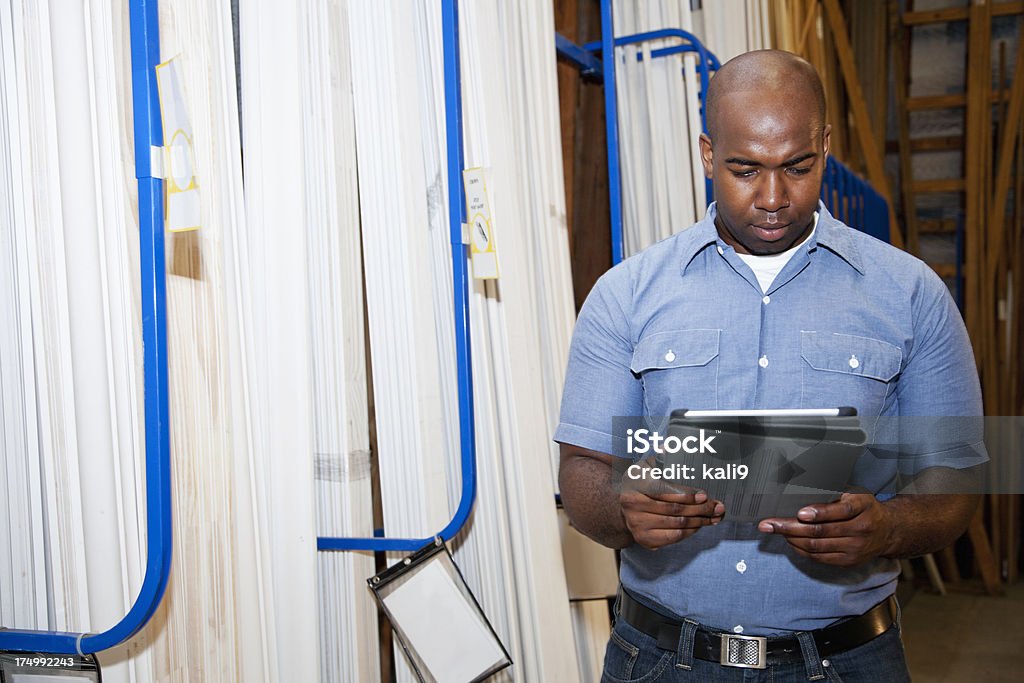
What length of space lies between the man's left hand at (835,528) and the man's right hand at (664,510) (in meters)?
0.07

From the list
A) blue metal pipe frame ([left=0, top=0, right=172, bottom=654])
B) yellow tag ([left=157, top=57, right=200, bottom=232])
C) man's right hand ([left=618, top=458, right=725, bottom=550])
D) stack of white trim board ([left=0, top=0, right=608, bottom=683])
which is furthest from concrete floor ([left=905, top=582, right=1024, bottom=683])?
yellow tag ([left=157, top=57, right=200, bottom=232])

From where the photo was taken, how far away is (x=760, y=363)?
1.54 meters

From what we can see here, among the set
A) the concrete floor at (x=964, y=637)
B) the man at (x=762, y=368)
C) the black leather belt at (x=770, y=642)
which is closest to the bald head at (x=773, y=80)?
the man at (x=762, y=368)

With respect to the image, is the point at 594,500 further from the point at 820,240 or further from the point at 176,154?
the point at 176,154

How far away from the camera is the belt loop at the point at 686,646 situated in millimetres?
1496

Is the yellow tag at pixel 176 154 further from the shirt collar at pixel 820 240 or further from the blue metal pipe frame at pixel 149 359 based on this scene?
the shirt collar at pixel 820 240

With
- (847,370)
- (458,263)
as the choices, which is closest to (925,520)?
(847,370)

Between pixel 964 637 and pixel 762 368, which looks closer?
pixel 762 368

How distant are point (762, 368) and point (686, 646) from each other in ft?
1.42

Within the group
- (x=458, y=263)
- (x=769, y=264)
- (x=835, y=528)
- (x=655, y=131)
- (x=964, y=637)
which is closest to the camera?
(x=835, y=528)

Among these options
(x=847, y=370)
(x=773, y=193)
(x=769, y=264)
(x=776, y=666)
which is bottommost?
(x=776, y=666)

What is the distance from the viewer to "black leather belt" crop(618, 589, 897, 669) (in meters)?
1.47

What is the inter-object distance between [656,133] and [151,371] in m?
2.33

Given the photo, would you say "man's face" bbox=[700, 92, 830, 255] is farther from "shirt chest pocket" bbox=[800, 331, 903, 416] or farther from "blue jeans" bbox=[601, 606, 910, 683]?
"blue jeans" bbox=[601, 606, 910, 683]
